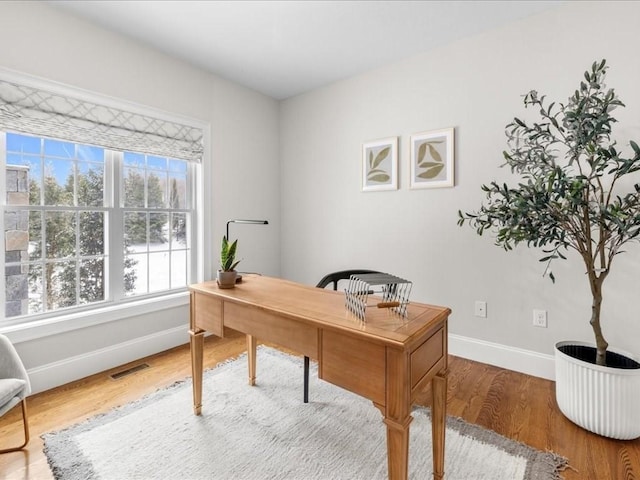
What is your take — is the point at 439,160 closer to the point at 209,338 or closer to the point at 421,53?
the point at 421,53

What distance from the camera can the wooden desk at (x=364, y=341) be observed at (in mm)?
1117

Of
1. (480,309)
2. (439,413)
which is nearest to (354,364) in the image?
(439,413)

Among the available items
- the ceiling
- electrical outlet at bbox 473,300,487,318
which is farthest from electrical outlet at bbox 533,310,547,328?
the ceiling

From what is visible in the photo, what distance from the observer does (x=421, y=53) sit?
2955mm

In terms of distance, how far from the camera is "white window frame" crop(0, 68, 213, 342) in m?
2.22

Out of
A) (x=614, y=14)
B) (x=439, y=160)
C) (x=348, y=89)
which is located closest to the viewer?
(x=614, y=14)

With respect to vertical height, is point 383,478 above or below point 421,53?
below

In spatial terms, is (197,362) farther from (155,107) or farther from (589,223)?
(589,223)

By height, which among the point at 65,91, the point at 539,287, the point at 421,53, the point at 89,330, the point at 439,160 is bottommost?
the point at 89,330

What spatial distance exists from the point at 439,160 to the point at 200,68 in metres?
2.49

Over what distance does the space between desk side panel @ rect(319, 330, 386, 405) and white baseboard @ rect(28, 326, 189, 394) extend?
222 cm

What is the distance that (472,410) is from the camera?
2.06m

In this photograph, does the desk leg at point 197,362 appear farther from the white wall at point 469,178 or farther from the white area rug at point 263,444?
the white wall at point 469,178

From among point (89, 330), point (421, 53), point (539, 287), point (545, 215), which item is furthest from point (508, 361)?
point (89, 330)
